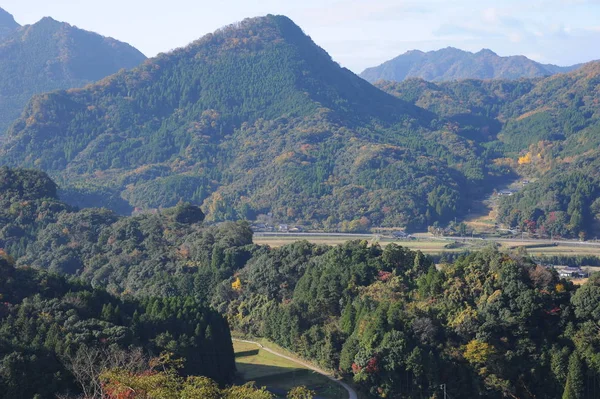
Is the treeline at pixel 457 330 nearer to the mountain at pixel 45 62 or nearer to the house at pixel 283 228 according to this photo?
the house at pixel 283 228

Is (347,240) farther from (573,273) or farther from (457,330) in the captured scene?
(457,330)

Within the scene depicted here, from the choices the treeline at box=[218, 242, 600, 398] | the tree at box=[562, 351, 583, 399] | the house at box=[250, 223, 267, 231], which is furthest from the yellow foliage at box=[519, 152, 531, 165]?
the tree at box=[562, 351, 583, 399]

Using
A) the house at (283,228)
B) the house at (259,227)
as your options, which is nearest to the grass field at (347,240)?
the house at (283,228)

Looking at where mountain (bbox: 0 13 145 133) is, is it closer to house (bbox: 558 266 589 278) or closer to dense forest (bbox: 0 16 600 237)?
dense forest (bbox: 0 16 600 237)

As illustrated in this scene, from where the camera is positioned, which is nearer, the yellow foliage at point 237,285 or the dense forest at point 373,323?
the dense forest at point 373,323

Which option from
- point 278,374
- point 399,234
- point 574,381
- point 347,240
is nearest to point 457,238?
point 399,234

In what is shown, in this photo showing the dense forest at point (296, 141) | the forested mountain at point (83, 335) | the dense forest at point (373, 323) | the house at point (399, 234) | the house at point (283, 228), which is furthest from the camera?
the dense forest at point (296, 141)

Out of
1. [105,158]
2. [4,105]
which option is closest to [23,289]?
[105,158]
